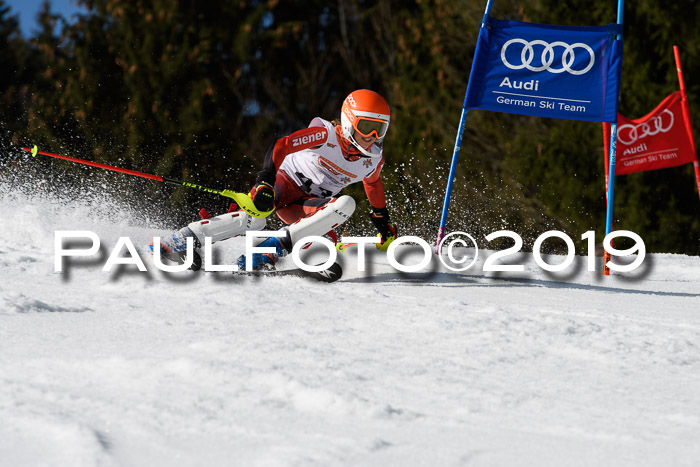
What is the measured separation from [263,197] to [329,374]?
7.18ft

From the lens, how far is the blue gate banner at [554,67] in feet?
21.5

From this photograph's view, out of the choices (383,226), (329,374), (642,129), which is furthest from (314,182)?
(642,129)

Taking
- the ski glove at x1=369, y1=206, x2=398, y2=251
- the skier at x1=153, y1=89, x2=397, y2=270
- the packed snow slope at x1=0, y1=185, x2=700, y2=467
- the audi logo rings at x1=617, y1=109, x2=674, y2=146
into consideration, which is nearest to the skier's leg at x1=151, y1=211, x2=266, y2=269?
the skier at x1=153, y1=89, x2=397, y2=270

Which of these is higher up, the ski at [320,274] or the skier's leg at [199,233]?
the skier's leg at [199,233]

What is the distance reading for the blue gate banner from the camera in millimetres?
6555

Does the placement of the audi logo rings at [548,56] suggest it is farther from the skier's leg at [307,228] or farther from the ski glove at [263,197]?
the ski glove at [263,197]

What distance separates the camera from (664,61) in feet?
36.9

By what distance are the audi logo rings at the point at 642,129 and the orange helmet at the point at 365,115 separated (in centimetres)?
392

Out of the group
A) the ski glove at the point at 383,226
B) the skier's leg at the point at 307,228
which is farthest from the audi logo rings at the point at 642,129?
the skier's leg at the point at 307,228

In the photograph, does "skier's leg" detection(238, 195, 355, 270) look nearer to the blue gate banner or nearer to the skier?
the skier

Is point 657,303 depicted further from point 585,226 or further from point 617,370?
point 585,226

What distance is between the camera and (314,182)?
5.42 m

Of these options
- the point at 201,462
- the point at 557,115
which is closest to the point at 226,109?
the point at 557,115

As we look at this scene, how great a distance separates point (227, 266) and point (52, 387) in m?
2.45
